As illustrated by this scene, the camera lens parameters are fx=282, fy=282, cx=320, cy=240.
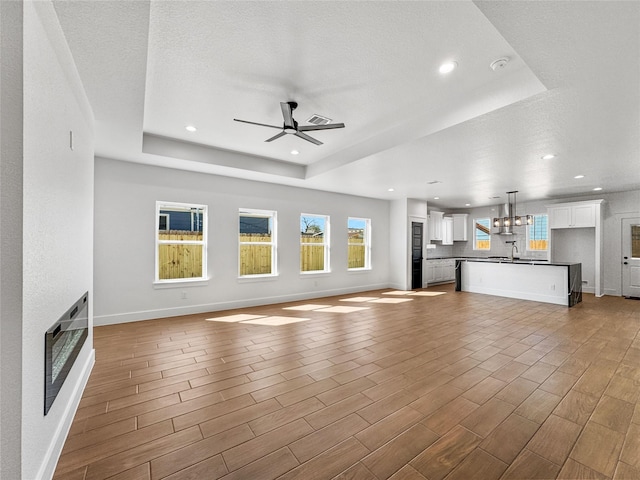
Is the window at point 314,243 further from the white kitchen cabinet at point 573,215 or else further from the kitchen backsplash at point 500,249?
the white kitchen cabinet at point 573,215

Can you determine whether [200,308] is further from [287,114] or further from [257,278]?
[287,114]

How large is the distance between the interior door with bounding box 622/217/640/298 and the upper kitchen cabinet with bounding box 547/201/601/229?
0.70 metres

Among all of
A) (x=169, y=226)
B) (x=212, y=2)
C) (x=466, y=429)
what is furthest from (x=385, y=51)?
(x=169, y=226)

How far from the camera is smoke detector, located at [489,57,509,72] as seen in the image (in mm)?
2370

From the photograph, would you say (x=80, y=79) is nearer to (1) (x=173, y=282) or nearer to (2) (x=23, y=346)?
(2) (x=23, y=346)

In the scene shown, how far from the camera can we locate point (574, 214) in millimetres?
7422

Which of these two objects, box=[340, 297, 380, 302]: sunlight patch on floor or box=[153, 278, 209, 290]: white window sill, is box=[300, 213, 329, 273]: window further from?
box=[153, 278, 209, 290]: white window sill

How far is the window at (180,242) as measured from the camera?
510 centimetres

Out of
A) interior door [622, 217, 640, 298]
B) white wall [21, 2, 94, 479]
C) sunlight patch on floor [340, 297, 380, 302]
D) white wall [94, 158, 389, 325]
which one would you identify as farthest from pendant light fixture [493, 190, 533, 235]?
white wall [21, 2, 94, 479]

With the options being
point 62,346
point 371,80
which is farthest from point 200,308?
point 371,80

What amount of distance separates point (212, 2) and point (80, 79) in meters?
1.38

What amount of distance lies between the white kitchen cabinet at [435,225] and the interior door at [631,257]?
435cm

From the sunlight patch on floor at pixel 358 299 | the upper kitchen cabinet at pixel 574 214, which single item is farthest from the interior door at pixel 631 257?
the sunlight patch on floor at pixel 358 299

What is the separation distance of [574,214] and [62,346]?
33.4 ft
